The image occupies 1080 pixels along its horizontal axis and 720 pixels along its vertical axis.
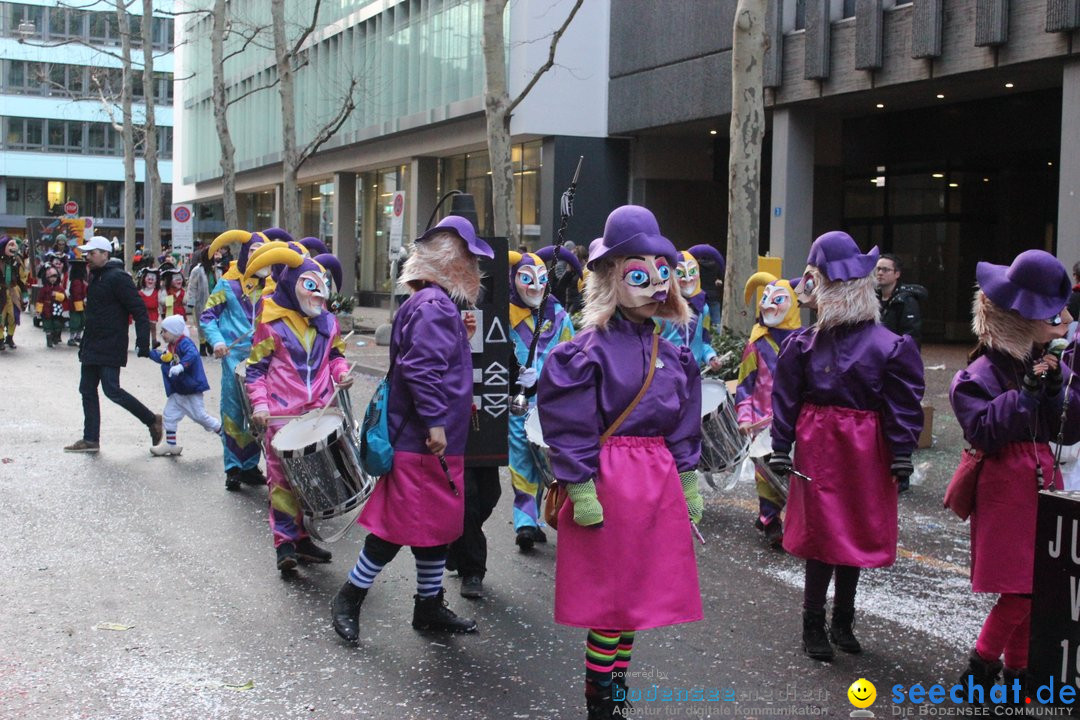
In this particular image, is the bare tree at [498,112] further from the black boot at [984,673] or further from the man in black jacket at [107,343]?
the black boot at [984,673]

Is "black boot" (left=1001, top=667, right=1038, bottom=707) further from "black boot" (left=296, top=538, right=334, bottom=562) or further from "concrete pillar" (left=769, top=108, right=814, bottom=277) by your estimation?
"concrete pillar" (left=769, top=108, right=814, bottom=277)

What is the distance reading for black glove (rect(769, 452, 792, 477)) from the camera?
5.51 m

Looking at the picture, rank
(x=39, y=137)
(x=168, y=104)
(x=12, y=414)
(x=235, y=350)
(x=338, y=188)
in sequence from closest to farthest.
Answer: (x=235, y=350) → (x=12, y=414) → (x=338, y=188) → (x=39, y=137) → (x=168, y=104)

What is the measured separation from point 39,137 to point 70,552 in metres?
73.5

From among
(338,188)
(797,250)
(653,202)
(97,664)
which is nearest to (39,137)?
(338,188)

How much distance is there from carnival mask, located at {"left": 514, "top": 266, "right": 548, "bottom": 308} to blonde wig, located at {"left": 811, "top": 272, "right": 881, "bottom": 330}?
2604 millimetres

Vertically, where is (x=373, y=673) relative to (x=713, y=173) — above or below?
below

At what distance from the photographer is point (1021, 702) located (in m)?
4.79

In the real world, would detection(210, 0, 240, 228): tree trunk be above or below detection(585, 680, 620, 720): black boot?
above

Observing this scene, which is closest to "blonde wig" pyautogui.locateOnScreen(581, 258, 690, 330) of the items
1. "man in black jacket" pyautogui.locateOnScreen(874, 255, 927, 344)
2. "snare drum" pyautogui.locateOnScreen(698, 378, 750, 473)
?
"snare drum" pyautogui.locateOnScreen(698, 378, 750, 473)

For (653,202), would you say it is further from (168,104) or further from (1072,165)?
(168,104)

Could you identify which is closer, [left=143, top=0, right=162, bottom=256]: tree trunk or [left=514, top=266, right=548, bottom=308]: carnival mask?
[left=514, top=266, right=548, bottom=308]: carnival mask

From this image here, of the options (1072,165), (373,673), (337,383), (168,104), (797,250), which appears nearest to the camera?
(373,673)

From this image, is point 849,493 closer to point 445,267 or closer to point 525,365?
point 445,267
